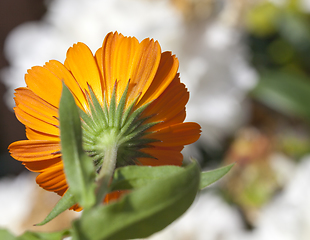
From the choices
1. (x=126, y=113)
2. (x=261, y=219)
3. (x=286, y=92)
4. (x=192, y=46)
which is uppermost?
(x=126, y=113)

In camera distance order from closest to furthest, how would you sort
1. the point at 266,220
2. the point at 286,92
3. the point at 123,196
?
1. the point at 123,196
2. the point at 266,220
3. the point at 286,92

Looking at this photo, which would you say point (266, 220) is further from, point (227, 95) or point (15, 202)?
point (15, 202)

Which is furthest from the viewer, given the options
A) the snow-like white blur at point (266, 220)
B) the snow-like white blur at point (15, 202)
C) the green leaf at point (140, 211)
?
the snow-like white blur at point (15, 202)

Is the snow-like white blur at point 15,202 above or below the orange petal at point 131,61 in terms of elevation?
below

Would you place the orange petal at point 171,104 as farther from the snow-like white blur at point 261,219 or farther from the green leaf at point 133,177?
the snow-like white blur at point 261,219

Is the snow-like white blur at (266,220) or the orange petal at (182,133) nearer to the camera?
the orange petal at (182,133)

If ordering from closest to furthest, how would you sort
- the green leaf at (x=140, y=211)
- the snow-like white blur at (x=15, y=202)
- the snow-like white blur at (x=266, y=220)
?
the green leaf at (x=140, y=211) → the snow-like white blur at (x=266, y=220) → the snow-like white blur at (x=15, y=202)

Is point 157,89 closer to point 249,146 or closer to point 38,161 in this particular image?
point 38,161

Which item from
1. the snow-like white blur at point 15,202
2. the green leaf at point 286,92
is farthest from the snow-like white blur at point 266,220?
the snow-like white blur at point 15,202

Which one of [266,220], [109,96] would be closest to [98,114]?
[109,96]
